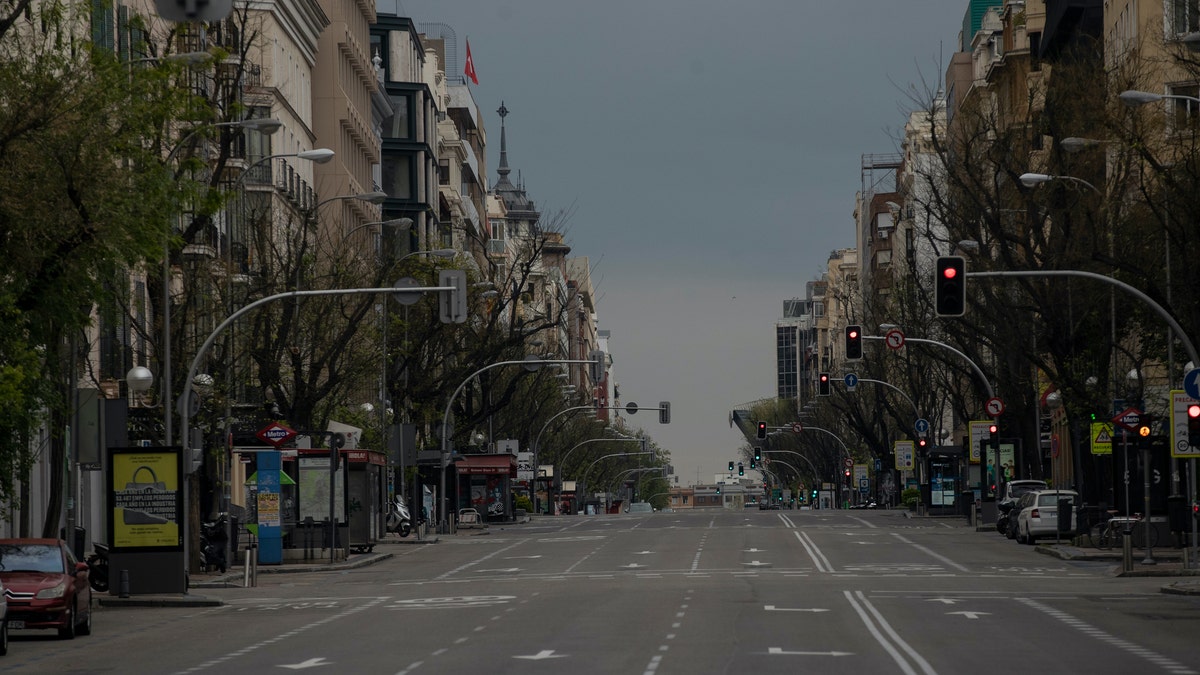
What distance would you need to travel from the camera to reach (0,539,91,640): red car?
2562 centimetres

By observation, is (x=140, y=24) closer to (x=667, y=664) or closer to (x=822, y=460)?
(x=667, y=664)

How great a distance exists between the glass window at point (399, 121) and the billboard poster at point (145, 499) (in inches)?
3211

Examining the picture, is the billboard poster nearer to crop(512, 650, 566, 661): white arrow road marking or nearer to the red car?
the red car

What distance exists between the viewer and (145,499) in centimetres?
3488

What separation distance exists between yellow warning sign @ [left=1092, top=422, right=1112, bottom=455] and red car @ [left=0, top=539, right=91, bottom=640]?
25.5 metres

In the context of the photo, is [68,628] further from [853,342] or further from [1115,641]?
[853,342]

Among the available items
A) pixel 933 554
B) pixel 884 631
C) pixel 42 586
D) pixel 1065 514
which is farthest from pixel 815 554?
pixel 42 586

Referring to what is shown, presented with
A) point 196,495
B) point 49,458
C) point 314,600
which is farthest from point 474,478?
point 314,600

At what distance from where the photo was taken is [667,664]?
2020 centimetres

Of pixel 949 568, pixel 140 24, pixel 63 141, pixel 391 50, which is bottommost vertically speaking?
pixel 949 568

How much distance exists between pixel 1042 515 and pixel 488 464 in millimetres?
33187

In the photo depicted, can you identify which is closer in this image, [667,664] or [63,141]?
[667,664]

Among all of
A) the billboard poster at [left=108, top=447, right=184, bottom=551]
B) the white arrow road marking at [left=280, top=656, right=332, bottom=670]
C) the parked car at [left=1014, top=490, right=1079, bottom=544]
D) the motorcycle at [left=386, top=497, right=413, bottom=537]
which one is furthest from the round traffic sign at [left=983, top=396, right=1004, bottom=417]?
the white arrow road marking at [left=280, top=656, right=332, bottom=670]

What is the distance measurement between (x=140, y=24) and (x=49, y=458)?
64.5 ft
